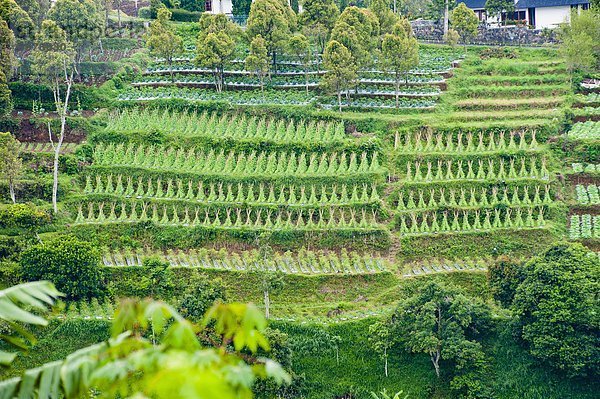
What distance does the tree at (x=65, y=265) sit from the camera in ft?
145

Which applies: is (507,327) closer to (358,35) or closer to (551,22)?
(358,35)

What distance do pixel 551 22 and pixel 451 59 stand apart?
35.9 ft

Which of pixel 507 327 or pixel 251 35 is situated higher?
pixel 251 35

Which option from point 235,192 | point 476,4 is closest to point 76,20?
point 235,192

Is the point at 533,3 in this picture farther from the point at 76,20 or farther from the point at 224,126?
the point at 76,20

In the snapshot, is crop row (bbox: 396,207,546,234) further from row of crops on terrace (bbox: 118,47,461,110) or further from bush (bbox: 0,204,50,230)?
bush (bbox: 0,204,50,230)

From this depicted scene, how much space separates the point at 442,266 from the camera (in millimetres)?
47094

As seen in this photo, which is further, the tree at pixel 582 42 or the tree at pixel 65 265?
the tree at pixel 582 42

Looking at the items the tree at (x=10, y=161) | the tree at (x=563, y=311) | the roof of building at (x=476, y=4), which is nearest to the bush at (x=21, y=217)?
the tree at (x=10, y=161)

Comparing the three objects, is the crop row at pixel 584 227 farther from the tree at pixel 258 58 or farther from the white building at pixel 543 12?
the white building at pixel 543 12

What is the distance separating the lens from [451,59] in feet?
215

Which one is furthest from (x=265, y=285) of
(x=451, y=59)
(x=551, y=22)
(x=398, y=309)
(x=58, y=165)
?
(x=551, y=22)

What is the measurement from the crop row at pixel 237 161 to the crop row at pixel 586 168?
10164mm

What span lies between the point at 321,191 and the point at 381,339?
36.8 ft
